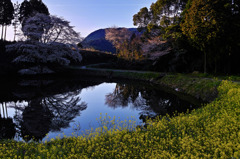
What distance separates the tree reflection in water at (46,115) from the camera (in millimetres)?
9391

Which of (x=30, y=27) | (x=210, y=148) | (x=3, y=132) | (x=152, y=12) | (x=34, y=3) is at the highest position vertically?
(x=34, y=3)

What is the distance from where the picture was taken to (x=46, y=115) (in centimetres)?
1195

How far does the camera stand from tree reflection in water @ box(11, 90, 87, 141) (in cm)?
939

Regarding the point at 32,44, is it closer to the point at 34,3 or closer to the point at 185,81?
the point at 34,3

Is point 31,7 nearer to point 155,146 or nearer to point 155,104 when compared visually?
point 155,104

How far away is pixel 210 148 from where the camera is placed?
555cm

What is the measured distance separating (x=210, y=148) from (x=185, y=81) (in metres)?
16.7

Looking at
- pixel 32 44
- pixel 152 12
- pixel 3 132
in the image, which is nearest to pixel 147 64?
pixel 152 12

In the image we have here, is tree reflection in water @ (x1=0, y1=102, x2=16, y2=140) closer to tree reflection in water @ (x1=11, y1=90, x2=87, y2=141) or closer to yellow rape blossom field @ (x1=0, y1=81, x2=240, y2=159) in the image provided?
tree reflection in water @ (x1=11, y1=90, x2=87, y2=141)

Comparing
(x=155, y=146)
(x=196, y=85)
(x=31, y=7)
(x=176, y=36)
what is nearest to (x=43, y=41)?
(x=31, y=7)

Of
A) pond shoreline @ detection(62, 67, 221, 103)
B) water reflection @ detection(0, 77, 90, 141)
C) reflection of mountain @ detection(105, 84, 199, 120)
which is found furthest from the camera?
pond shoreline @ detection(62, 67, 221, 103)

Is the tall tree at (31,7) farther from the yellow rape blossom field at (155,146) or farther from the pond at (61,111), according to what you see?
the yellow rape blossom field at (155,146)

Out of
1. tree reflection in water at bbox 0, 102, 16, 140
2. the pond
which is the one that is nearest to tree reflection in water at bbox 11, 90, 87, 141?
the pond

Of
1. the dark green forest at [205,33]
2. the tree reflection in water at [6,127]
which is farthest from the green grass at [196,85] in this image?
the tree reflection in water at [6,127]
